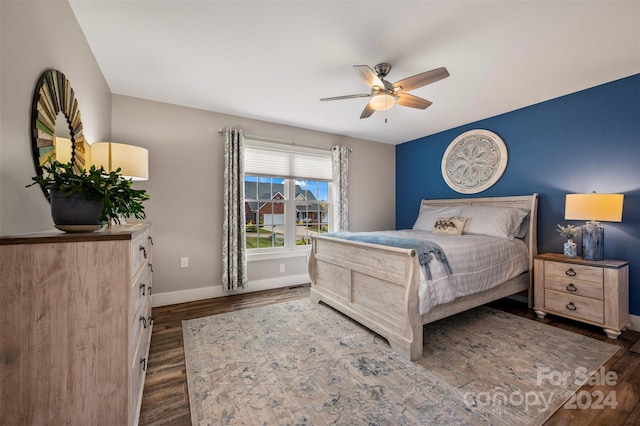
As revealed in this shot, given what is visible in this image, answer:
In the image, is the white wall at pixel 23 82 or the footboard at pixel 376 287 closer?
the white wall at pixel 23 82

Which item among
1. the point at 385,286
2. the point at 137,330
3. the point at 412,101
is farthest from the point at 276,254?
the point at 412,101

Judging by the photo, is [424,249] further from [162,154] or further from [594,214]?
[162,154]

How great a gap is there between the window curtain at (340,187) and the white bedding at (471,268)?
1.97 m

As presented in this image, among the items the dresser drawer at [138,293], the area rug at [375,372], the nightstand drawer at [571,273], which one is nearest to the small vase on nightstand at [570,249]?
the nightstand drawer at [571,273]

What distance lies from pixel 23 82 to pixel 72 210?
26.9 inches

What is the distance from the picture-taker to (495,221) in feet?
10.6

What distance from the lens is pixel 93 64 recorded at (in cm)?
227

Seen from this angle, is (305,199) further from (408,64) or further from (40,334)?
(40,334)

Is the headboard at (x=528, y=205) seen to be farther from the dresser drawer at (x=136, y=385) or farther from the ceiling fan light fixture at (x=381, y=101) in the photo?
the dresser drawer at (x=136, y=385)

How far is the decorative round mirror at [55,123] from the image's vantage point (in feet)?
4.32

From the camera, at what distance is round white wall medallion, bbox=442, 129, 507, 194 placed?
3.67m

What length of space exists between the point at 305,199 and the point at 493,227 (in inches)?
103

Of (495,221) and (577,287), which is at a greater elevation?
(495,221)

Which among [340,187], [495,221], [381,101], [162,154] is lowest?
[495,221]
